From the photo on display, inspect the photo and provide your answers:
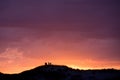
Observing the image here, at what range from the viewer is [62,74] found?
162 m

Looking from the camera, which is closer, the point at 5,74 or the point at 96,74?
the point at 96,74

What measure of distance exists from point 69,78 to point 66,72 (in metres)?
5.77

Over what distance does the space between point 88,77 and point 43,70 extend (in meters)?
22.3

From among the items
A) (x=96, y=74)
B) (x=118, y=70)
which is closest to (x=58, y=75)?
(x=96, y=74)

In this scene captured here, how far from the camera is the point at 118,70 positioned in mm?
163500

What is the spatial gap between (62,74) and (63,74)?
1.61ft

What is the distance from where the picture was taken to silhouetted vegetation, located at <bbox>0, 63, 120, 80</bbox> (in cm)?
15938

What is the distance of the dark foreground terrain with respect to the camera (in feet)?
523

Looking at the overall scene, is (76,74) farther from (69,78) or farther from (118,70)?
(118,70)

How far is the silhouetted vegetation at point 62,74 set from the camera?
159375 millimetres

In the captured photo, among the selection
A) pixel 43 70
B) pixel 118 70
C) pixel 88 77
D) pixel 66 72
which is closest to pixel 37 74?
pixel 43 70

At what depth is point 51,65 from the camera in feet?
550

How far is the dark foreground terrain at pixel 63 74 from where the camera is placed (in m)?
159

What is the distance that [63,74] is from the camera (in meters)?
162
